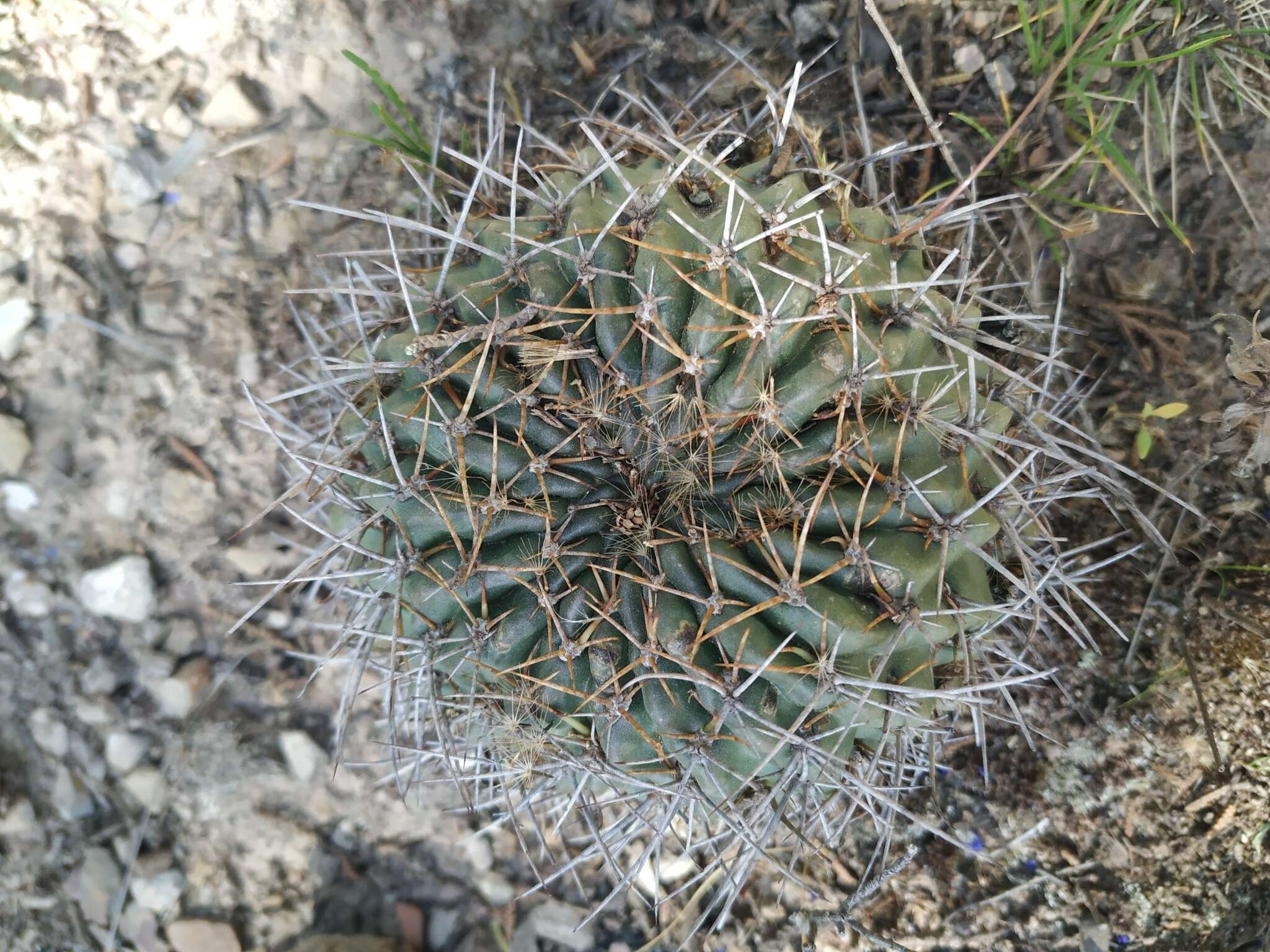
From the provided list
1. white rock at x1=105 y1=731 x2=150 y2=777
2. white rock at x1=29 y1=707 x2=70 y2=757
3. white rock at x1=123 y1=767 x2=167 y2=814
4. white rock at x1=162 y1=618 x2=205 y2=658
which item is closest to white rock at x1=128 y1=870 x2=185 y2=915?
white rock at x1=123 y1=767 x2=167 y2=814

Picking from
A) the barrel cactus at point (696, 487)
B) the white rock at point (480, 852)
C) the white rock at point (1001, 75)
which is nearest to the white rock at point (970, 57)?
the white rock at point (1001, 75)

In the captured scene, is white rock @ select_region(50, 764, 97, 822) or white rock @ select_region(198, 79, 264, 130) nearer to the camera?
white rock @ select_region(198, 79, 264, 130)

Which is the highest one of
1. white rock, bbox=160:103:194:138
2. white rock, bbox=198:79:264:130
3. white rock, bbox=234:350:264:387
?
white rock, bbox=160:103:194:138

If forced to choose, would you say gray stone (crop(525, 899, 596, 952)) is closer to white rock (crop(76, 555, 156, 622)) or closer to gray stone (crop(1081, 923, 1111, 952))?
gray stone (crop(1081, 923, 1111, 952))

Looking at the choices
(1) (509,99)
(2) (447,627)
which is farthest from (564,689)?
(1) (509,99)

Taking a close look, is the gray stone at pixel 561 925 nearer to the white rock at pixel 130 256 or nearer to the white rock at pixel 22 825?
the white rock at pixel 22 825

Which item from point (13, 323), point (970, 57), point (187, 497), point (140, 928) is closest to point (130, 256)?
point (13, 323)

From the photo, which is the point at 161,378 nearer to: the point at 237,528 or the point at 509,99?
the point at 237,528

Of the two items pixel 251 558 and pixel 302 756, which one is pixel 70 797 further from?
pixel 251 558
